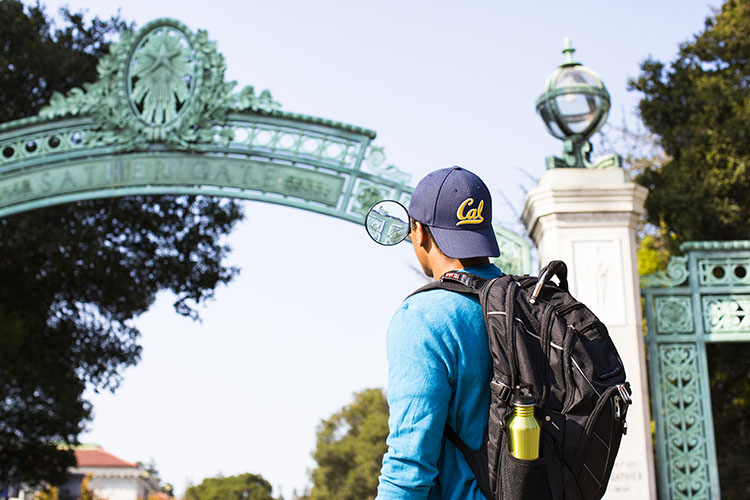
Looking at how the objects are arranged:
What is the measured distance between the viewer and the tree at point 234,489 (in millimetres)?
69625

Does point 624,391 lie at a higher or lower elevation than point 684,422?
lower

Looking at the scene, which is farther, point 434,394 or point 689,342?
point 689,342

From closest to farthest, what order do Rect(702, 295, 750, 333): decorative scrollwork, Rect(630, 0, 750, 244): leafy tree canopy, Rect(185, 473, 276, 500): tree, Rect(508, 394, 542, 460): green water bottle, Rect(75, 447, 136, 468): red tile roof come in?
Rect(508, 394, 542, 460): green water bottle, Rect(702, 295, 750, 333): decorative scrollwork, Rect(630, 0, 750, 244): leafy tree canopy, Rect(75, 447, 136, 468): red tile roof, Rect(185, 473, 276, 500): tree

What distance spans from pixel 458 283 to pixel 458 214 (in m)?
0.19

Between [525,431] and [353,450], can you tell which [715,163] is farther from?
[353,450]

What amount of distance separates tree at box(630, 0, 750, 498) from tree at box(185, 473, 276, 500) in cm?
6296

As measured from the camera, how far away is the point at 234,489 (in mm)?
69875

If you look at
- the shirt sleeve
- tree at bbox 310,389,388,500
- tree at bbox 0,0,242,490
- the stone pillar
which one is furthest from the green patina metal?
tree at bbox 310,389,388,500

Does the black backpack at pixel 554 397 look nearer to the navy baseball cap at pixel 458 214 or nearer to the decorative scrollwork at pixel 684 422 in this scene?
the navy baseball cap at pixel 458 214

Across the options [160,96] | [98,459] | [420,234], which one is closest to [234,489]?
[98,459]

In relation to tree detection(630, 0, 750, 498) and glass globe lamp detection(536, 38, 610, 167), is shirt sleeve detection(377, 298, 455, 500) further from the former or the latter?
tree detection(630, 0, 750, 498)

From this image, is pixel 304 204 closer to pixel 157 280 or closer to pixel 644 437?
pixel 644 437

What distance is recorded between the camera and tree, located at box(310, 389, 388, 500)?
154 feet

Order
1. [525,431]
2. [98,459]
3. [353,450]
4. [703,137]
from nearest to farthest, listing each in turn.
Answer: [525,431]
[703,137]
[353,450]
[98,459]
